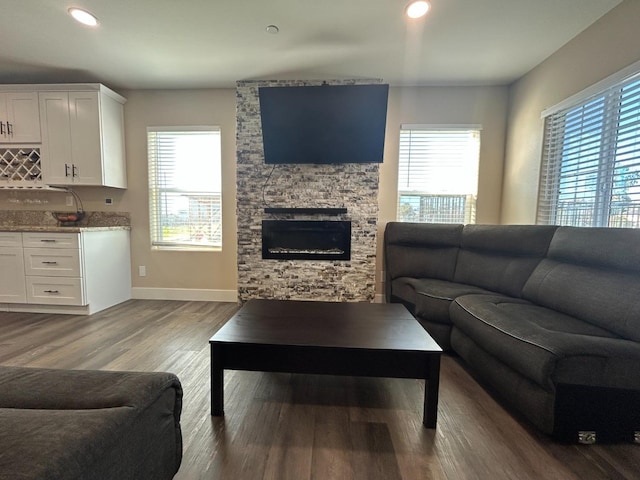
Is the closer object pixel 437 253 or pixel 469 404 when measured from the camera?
pixel 469 404

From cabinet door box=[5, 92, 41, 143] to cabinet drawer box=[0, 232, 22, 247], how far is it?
109 centimetres

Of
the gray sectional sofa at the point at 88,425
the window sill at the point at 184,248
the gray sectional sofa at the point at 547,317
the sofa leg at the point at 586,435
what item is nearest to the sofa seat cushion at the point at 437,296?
the gray sectional sofa at the point at 547,317

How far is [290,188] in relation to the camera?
11.2 feet

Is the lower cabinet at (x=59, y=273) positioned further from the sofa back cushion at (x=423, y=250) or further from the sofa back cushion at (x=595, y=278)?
the sofa back cushion at (x=595, y=278)

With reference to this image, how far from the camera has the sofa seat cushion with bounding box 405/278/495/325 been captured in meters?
2.33

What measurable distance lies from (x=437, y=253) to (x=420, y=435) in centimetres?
197

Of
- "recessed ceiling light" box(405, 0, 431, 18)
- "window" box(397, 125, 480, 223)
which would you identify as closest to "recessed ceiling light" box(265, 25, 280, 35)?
"recessed ceiling light" box(405, 0, 431, 18)

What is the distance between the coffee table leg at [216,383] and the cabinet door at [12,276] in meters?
3.06

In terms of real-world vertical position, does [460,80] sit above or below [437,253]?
above

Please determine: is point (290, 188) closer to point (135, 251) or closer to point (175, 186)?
point (175, 186)

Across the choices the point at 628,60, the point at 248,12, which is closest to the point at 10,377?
the point at 248,12

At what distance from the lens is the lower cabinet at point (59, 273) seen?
3067mm

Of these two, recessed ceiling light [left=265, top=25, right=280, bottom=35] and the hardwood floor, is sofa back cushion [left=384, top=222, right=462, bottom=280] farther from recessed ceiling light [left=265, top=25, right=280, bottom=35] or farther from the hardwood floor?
recessed ceiling light [left=265, top=25, right=280, bottom=35]

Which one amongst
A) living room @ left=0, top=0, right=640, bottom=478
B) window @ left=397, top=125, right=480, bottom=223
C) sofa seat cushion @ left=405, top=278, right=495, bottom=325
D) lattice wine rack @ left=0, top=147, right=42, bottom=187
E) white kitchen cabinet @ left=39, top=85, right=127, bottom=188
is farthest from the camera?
window @ left=397, top=125, right=480, bottom=223
